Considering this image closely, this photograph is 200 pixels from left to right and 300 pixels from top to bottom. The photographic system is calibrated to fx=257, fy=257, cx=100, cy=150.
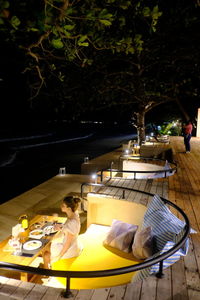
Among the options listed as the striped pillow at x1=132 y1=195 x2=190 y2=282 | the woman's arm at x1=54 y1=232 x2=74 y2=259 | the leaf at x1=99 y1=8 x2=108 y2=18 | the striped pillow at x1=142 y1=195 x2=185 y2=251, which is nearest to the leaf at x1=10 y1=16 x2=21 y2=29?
the leaf at x1=99 y1=8 x2=108 y2=18

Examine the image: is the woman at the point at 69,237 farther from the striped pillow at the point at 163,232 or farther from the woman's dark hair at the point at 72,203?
the striped pillow at the point at 163,232

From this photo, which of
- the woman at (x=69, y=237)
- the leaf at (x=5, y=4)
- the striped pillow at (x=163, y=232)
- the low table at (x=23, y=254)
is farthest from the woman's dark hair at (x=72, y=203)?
the leaf at (x=5, y=4)

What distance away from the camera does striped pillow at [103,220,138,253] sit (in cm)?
395

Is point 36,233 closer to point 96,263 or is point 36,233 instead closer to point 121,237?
point 96,263

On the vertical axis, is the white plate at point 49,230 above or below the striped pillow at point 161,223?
below

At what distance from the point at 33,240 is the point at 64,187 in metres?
5.64

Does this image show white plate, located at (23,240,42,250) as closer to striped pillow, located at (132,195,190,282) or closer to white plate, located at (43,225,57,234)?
white plate, located at (43,225,57,234)

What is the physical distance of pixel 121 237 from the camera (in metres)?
3.98

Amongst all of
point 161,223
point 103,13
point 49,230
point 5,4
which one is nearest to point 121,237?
point 161,223

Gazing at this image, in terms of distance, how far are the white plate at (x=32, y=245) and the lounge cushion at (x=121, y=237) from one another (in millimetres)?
1067

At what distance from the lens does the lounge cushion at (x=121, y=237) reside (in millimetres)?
3953

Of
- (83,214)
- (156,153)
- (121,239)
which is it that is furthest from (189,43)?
(121,239)

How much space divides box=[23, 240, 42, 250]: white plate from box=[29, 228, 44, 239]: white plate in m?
0.16

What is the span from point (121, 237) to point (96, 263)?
55 cm
